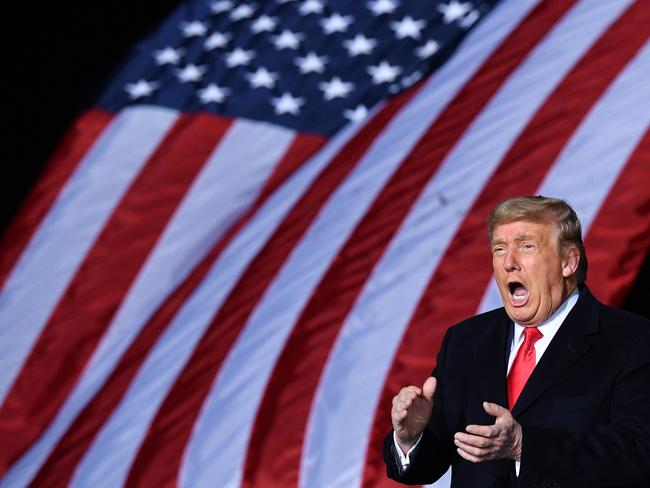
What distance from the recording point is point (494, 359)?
2234mm

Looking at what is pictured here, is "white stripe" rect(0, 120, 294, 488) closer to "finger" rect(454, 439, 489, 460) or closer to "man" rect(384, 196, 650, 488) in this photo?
"man" rect(384, 196, 650, 488)

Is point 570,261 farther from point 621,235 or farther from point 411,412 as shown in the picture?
point 621,235

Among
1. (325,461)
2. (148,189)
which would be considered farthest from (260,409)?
(148,189)

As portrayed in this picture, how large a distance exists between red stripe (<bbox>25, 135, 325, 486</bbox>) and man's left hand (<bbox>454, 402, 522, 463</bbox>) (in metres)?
2.68

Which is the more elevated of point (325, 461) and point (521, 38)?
point (521, 38)

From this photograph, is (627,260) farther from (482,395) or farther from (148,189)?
(148,189)

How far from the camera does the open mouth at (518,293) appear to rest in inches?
85.0

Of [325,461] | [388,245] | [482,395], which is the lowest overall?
[325,461]

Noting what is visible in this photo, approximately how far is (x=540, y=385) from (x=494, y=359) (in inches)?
5.3

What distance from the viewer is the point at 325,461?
3.83 m

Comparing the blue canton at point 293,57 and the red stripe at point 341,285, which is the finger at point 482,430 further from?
the blue canton at point 293,57

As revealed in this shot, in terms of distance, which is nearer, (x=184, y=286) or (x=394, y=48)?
(x=184, y=286)

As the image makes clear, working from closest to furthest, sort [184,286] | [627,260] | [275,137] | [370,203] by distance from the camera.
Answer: [627,260] < [370,203] < [184,286] < [275,137]

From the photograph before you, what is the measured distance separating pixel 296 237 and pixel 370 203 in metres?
0.31
